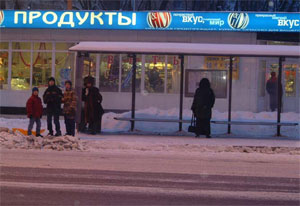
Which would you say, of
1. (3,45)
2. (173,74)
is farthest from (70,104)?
(3,45)

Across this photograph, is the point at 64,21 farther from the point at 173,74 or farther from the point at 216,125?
the point at 216,125

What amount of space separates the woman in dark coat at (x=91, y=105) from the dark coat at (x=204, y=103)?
2.83 metres

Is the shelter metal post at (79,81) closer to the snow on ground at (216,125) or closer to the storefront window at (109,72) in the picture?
the snow on ground at (216,125)

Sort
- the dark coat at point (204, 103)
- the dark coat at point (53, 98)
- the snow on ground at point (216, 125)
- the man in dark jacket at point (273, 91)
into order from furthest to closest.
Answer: the man in dark jacket at point (273, 91) < the snow on ground at point (216, 125) < the dark coat at point (204, 103) < the dark coat at point (53, 98)

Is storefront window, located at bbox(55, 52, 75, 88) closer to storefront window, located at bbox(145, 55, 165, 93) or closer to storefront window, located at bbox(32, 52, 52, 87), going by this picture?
storefront window, located at bbox(32, 52, 52, 87)

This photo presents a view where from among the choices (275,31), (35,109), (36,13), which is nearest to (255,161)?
(35,109)

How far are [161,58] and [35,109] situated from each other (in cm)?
548

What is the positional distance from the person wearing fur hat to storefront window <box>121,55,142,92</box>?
123 inches

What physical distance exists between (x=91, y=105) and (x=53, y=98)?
1.17 meters

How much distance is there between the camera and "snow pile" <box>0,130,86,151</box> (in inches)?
464

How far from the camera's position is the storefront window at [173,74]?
17375mm

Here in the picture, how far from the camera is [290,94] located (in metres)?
18.4

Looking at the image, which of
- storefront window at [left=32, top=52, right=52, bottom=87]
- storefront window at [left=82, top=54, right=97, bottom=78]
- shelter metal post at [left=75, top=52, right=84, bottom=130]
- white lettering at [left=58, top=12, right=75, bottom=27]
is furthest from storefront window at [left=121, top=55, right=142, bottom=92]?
storefront window at [left=32, top=52, right=52, bottom=87]

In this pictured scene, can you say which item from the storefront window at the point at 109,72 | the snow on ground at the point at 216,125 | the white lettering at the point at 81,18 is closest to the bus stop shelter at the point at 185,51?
the snow on ground at the point at 216,125
